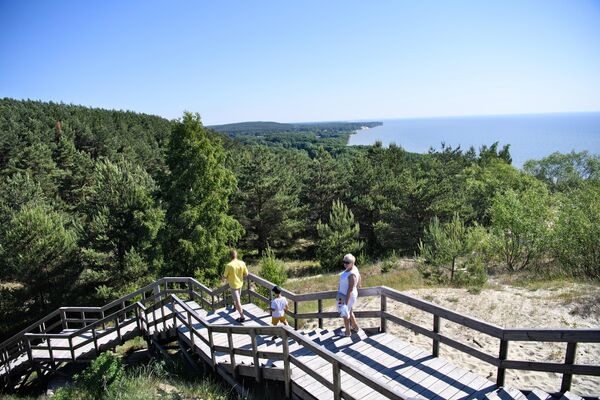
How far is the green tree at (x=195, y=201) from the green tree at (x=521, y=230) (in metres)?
13.8

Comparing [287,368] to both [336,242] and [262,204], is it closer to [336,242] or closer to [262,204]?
[336,242]

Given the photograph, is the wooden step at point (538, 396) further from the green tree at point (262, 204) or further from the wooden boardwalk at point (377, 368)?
the green tree at point (262, 204)

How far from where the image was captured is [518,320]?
871 centimetres

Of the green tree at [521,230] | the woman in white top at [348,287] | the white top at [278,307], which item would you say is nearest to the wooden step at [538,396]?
the woman in white top at [348,287]

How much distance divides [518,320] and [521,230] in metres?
8.25

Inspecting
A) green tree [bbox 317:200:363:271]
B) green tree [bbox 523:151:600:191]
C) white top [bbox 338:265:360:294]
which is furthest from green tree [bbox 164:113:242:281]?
green tree [bbox 523:151:600:191]

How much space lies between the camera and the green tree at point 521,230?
15.3m

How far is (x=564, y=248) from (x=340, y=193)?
2655 cm

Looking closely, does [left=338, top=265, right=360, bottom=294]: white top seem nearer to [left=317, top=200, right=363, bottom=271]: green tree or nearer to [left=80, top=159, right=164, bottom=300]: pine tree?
[left=80, top=159, right=164, bottom=300]: pine tree

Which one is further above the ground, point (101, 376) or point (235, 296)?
point (235, 296)

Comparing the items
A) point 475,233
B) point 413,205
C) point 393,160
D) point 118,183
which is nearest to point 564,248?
point 475,233

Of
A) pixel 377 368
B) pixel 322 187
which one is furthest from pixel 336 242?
pixel 377 368

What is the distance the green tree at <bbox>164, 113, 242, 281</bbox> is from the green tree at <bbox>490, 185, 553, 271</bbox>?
45.4 ft

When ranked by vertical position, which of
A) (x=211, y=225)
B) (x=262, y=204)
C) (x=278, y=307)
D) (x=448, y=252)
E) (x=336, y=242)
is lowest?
(x=336, y=242)
